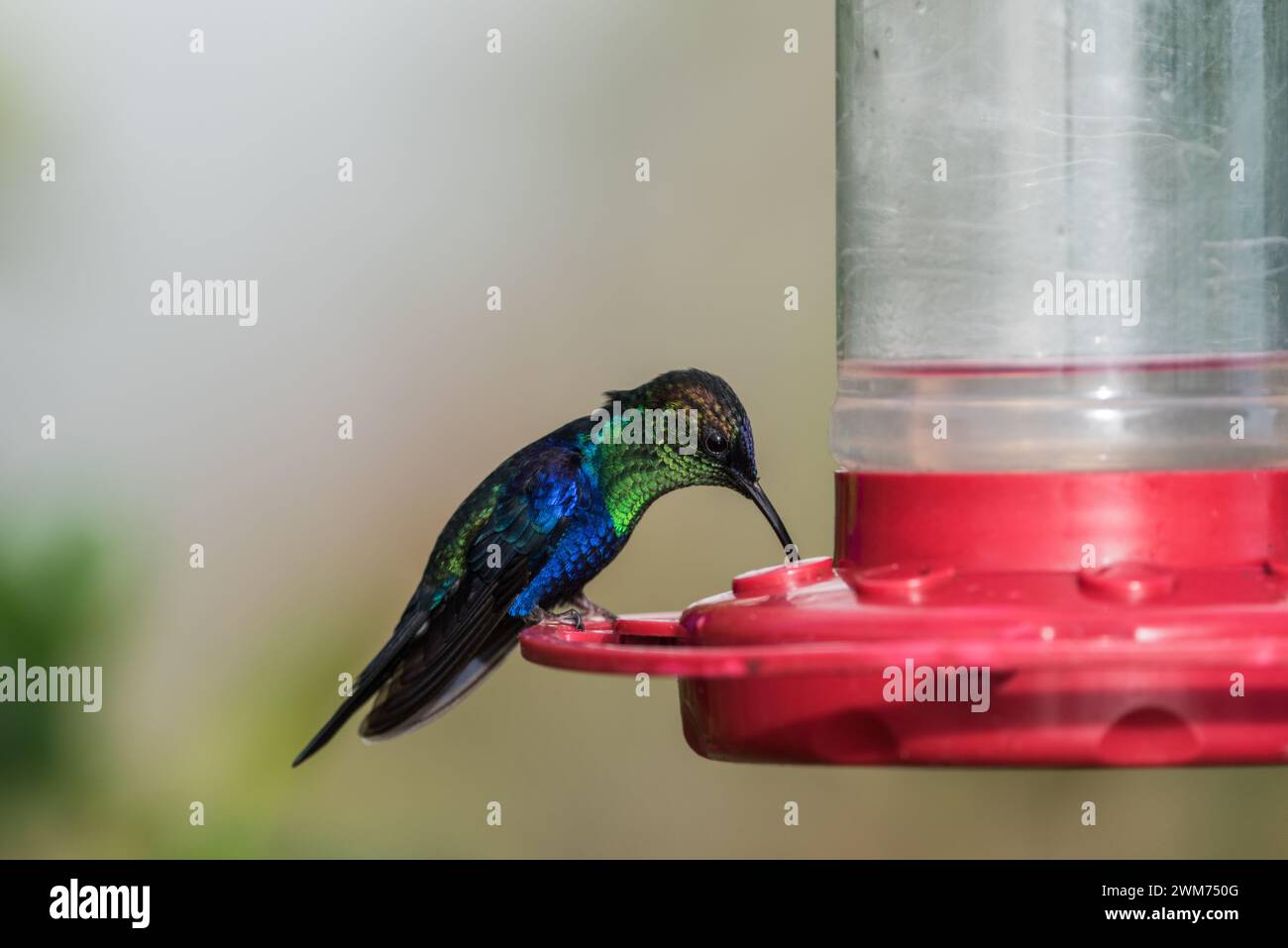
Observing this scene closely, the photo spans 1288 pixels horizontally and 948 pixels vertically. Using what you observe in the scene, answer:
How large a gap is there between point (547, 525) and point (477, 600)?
0.25 m

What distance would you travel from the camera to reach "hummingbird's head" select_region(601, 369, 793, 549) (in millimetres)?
4066

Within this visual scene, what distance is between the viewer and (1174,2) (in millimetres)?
3061

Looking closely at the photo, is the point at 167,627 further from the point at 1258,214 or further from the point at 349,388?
the point at 1258,214

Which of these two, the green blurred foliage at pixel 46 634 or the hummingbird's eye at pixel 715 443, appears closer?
the hummingbird's eye at pixel 715 443

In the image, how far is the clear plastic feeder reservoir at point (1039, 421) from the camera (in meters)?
2.22

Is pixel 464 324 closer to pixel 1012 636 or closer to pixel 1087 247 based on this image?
pixel 1087 247

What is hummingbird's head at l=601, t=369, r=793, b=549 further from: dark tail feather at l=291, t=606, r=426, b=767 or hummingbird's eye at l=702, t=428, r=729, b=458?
dark tail feather at l=291, t=606, r=426, b=767

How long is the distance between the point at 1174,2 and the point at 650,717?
381cm

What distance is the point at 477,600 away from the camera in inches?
167

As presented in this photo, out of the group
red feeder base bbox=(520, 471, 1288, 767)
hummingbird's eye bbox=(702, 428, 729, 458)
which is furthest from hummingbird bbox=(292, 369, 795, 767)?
red feeder base bbox=(520, 471, 1288, 767)

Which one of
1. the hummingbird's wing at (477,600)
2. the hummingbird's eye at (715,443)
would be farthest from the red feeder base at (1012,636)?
the hummingbird's wing at (477,600)

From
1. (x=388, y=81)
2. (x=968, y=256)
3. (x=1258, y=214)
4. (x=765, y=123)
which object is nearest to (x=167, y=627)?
(x=388, y=81)

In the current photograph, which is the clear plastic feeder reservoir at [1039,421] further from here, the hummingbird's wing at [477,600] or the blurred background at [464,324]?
the blurred background at [464,324]

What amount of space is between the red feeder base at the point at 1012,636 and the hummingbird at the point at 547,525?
53.1 inches
